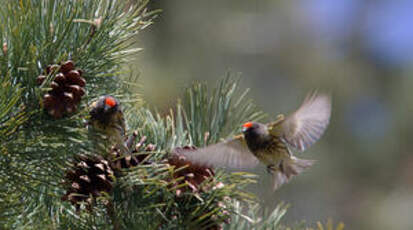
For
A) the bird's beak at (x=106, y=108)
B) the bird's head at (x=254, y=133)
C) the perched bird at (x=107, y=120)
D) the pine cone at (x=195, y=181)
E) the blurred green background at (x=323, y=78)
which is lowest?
the blurred green background at (x=323, y=78)

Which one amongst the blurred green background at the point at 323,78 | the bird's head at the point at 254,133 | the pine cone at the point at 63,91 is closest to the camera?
the pine cone at the point at 63,91

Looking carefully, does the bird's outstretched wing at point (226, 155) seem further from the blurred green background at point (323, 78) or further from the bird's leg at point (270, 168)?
the blurred green background at point (323, 78)

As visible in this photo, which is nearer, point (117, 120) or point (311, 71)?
point (117, 120)

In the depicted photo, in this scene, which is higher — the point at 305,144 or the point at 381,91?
the point at 305,144

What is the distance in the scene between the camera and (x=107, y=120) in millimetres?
643

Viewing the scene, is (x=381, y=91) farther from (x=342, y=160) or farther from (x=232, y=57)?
(x=232, y=57)

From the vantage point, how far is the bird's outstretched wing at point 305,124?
33.3 inches

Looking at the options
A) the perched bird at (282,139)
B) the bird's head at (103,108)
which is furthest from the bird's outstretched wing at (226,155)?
the bird's head at (103,108)

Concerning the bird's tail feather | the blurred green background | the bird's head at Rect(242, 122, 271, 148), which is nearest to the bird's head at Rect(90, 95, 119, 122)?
the bird's head at Rect(242, 122, 271, 148)

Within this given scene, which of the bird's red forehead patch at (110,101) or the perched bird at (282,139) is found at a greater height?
the bird's red forehead patch at (110,101)

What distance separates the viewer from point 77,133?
655 mm

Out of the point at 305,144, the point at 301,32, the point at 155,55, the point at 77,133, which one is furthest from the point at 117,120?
the point at 301,32

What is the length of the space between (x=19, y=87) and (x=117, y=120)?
4.6 inches

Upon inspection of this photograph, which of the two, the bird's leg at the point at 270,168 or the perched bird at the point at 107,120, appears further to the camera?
the bird's leg at the point at 270,168
